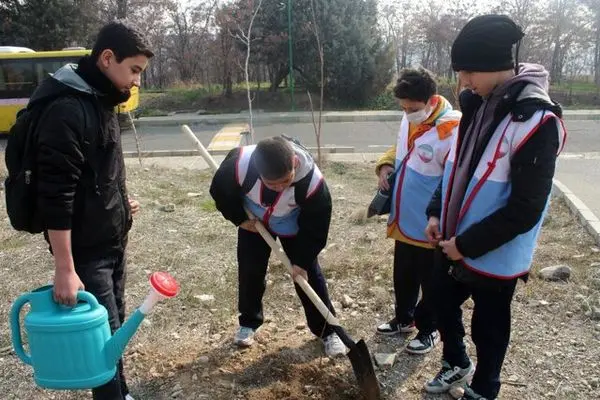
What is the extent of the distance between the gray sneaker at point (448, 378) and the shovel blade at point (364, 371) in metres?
0.27

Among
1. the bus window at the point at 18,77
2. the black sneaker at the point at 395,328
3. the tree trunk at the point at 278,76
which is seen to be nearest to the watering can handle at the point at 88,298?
the black sneaker at the point at 395,328

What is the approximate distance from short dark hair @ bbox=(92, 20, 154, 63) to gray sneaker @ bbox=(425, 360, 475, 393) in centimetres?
188

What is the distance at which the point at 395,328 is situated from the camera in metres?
2.94

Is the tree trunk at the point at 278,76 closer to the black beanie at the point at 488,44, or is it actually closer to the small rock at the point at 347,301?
the small rock at the point at 347,301

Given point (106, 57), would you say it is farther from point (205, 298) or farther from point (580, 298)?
point (580, 298)

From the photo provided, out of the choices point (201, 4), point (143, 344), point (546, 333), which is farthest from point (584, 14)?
point (143, 344)

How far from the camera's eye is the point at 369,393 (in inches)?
93.0

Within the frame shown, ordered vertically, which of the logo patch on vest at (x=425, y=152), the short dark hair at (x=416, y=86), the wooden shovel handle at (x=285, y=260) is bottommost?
the wooden shovel handle at (x=285, y=260)

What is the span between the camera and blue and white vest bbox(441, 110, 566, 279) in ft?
5.71

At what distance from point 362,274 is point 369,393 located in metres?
1.37

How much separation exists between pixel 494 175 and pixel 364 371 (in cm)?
109

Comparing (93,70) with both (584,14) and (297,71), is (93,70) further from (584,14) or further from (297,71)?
(584,14)

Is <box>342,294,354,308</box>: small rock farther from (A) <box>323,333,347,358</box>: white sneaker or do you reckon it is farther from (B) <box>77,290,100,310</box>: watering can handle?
(B) <box>77,290,100,310</box>: watering can handle

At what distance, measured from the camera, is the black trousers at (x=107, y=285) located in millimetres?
1871
